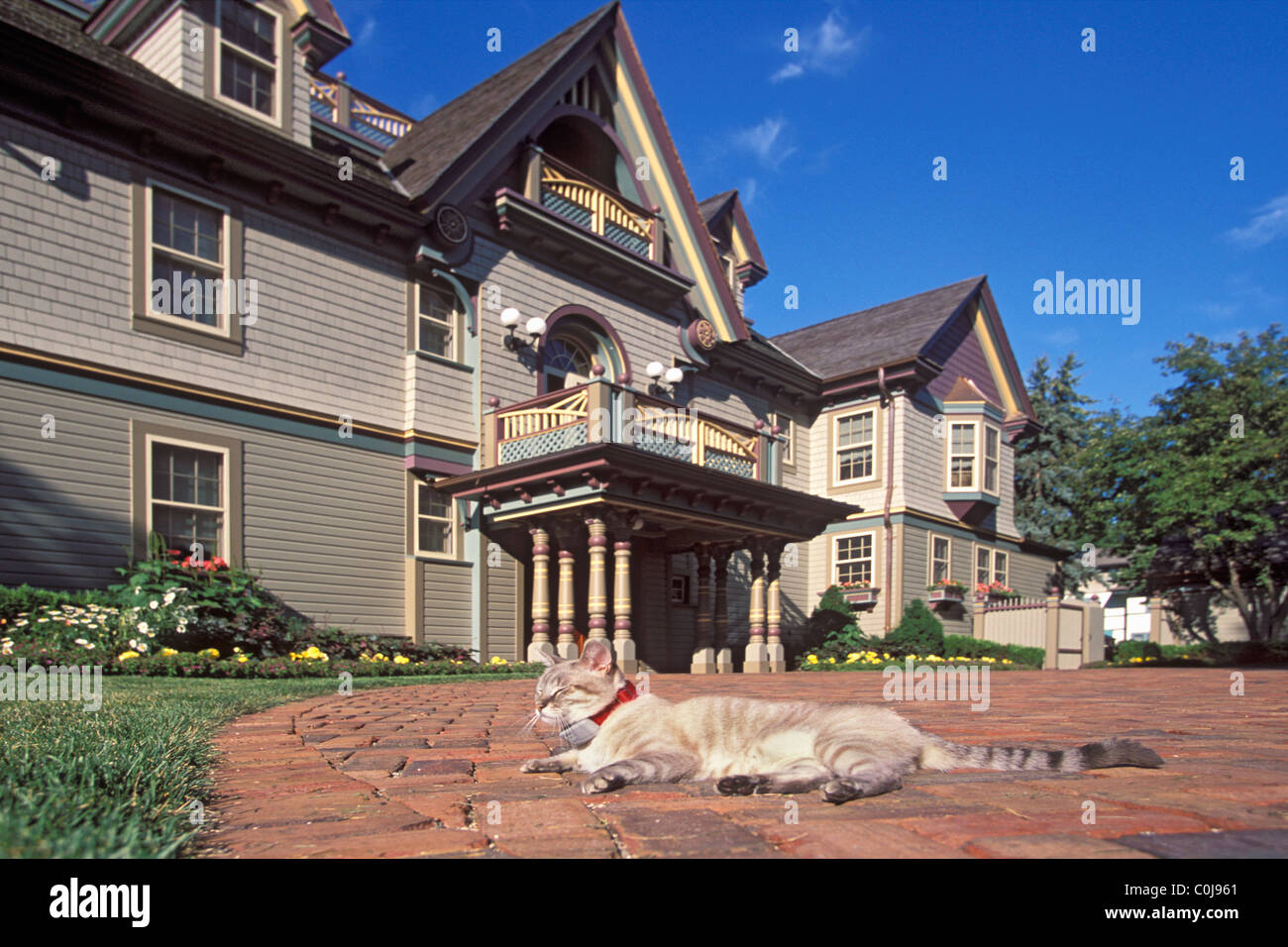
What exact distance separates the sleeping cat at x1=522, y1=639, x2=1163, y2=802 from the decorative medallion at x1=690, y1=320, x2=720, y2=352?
56.8ft

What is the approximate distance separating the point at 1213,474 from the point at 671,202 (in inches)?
615

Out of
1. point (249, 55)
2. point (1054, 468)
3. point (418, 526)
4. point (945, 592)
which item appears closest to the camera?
point (249, 55)

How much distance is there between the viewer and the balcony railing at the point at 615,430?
614 inches

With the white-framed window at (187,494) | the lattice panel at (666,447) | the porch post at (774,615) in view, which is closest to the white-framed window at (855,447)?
the porch post at (774,615)

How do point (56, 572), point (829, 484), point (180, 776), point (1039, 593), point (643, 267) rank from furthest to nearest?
1. point (1039, 593)
2. point (829, 484)
3. point (643, 267)
4. point (56, 572)
5. point (180, 776)

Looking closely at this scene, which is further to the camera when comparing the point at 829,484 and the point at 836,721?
the point at 829,484

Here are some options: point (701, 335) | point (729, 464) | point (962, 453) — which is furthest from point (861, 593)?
point (701, 335)

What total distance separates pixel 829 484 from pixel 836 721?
23.2 meters

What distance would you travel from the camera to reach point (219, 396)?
533 inches

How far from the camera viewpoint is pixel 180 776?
3.41 meters

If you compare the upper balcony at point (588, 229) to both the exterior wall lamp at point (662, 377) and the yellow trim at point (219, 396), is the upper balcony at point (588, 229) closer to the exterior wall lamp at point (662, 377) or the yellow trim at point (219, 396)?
the exterior wall lamp at point (662, 377)

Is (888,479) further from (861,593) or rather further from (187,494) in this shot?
(187,494)
